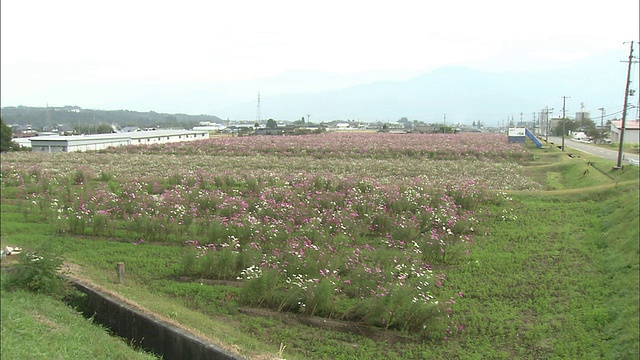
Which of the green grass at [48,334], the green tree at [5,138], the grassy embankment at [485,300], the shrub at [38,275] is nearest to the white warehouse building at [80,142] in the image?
the green tree at [5,138]

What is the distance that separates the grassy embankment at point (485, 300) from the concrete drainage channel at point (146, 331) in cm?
30

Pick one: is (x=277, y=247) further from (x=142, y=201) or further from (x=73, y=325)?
(x=142, y=201)

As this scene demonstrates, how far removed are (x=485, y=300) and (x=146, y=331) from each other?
20.9 ft

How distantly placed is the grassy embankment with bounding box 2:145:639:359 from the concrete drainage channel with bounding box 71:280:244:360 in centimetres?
30

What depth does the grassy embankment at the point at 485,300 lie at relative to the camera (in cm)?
728

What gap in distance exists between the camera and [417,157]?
3647cm

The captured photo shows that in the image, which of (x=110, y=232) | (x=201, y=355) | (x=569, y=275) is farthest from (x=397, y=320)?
(x=110, y=232)

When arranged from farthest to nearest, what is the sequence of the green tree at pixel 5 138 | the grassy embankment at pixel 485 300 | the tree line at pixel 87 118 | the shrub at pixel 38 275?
the tree line at pixel 87 118 < the green tree at pixel 5 138 < the shrub at pixel 38 275 < the grassy embankment at pixel 485 300

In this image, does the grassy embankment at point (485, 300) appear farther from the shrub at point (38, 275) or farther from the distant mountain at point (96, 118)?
the distant mountain at point (96, 118)

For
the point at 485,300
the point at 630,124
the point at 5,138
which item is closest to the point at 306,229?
the point at 485,300

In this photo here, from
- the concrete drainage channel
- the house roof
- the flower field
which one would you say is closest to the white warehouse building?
the flower field

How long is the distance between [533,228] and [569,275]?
153 inches

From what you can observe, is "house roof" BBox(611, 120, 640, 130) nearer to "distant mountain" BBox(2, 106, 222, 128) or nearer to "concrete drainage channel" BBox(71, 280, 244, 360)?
"concrete drainage channel" BBox(71, 280, 244, 360)

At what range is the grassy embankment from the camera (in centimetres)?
728
